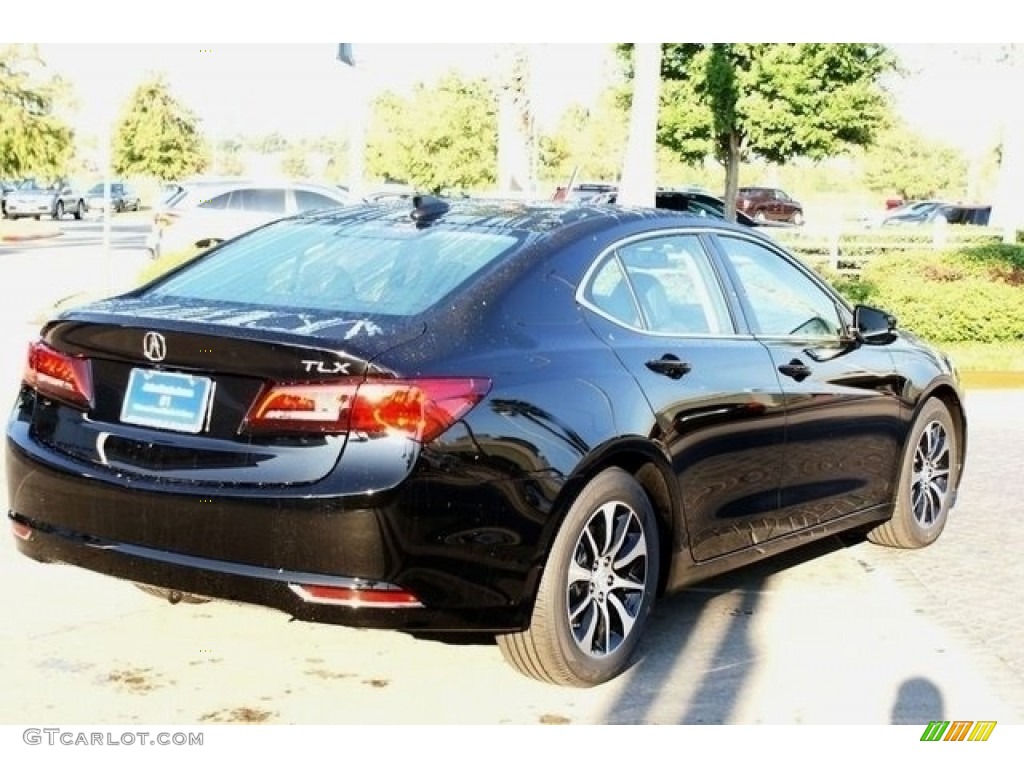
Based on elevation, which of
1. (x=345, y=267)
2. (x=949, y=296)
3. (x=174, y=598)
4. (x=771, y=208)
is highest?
(x=345, y=267)

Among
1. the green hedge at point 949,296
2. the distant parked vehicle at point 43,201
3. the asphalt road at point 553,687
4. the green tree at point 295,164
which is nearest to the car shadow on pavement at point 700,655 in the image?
the asphalt road at point 553,687

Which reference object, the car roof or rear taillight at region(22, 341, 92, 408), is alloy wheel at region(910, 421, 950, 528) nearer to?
the car roof

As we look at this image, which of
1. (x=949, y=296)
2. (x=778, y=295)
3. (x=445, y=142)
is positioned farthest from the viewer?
(x=445, y=142)

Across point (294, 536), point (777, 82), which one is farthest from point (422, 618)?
point (777, 82)

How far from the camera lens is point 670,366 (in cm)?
521

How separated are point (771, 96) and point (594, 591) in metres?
28.5

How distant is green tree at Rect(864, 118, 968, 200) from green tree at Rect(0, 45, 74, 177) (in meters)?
60.5

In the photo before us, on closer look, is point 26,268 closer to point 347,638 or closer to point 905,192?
point 347,638

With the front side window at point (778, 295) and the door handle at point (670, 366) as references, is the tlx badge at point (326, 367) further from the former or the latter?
the front side window at point (778, 295)

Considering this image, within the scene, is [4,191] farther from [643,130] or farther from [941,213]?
[643,130]

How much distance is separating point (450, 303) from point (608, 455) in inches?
27.9

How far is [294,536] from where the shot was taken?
14.0ft

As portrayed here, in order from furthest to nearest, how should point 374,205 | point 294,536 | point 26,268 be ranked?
1. point 26,268
2. point 374,205
3. point 294,536

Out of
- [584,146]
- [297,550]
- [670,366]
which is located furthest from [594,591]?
[584,146]
